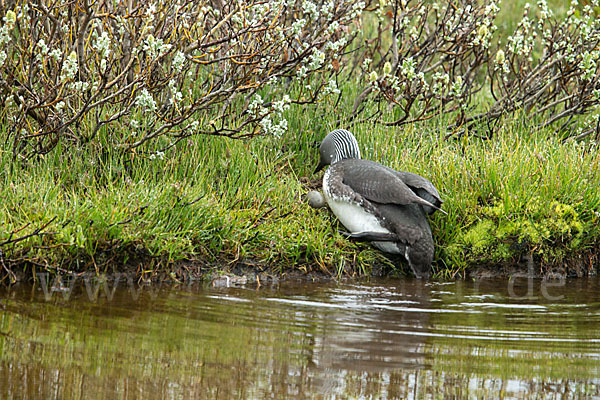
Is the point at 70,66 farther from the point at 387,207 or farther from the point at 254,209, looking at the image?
the point at 387,207

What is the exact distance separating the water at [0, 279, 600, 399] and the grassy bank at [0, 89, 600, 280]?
15.6 inches

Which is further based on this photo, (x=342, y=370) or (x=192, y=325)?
(x=192, y=325)

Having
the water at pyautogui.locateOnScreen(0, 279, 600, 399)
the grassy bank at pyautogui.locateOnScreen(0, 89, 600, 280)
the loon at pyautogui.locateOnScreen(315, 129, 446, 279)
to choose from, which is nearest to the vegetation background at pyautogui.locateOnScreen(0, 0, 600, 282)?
the grassy bank at pyautogui.locateOnScreen(0, 89, 600, 280)

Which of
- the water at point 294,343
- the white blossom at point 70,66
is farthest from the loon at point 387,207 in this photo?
the white blossom at point 70,66

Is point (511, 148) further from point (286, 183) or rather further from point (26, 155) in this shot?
point (26, 155)

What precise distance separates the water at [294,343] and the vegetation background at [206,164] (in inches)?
17.5

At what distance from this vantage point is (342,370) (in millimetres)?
3881

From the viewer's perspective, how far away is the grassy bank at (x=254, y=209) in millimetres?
5703

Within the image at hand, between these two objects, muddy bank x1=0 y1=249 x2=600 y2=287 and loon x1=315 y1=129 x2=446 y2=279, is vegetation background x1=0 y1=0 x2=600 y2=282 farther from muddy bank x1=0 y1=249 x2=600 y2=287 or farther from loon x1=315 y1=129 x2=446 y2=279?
loon x1=315 y1=129 x2=446 y2=279

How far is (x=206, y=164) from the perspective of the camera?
690cm

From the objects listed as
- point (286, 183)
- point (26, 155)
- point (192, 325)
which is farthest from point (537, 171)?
point (26, 155)

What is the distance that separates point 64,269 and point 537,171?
13.1 feet

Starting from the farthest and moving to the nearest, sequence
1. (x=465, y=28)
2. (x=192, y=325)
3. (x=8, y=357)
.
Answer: (x=465, y=28), (x=192, y=325), (x=8, y=357)

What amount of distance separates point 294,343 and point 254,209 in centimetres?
237
